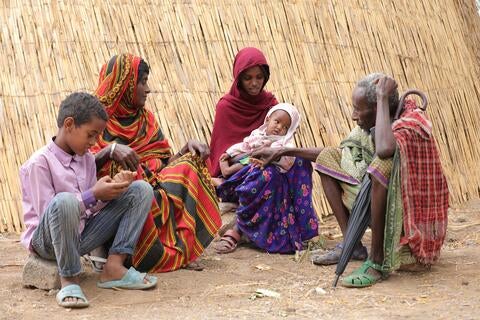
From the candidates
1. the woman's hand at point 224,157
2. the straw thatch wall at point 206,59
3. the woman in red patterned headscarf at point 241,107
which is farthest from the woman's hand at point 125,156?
the straw thatch wall at point 206,59

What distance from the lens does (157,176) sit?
457cm

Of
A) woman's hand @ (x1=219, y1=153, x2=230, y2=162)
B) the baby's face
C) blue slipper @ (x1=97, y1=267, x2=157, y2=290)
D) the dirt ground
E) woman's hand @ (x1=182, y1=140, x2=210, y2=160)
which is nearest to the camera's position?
the dirt ground

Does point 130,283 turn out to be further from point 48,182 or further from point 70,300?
point 48,182

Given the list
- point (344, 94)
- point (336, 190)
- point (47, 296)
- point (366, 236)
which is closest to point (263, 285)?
point (336, 190)

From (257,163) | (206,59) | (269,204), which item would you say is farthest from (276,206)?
(206,59)

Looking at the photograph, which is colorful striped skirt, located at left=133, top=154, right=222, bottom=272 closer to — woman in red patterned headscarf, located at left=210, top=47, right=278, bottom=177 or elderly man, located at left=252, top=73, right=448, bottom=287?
woman in red patterned headscarf, located at left=210, top=47, right=278, bottom=177

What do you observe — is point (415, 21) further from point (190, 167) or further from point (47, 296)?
point (47, 296)

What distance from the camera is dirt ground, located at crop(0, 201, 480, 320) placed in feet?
11.9

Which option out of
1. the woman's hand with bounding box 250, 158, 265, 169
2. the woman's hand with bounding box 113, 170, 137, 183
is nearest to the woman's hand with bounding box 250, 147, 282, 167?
the woman's hand with bounding box 250, 158, 265, 169

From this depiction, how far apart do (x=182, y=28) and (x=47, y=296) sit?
2894 millimetres

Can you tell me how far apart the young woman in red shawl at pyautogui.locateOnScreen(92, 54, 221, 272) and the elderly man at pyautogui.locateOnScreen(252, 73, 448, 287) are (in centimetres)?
94

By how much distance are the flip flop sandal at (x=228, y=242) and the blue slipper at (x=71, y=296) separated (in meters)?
1.37

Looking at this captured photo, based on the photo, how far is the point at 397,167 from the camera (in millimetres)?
4102

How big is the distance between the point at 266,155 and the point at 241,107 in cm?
66
